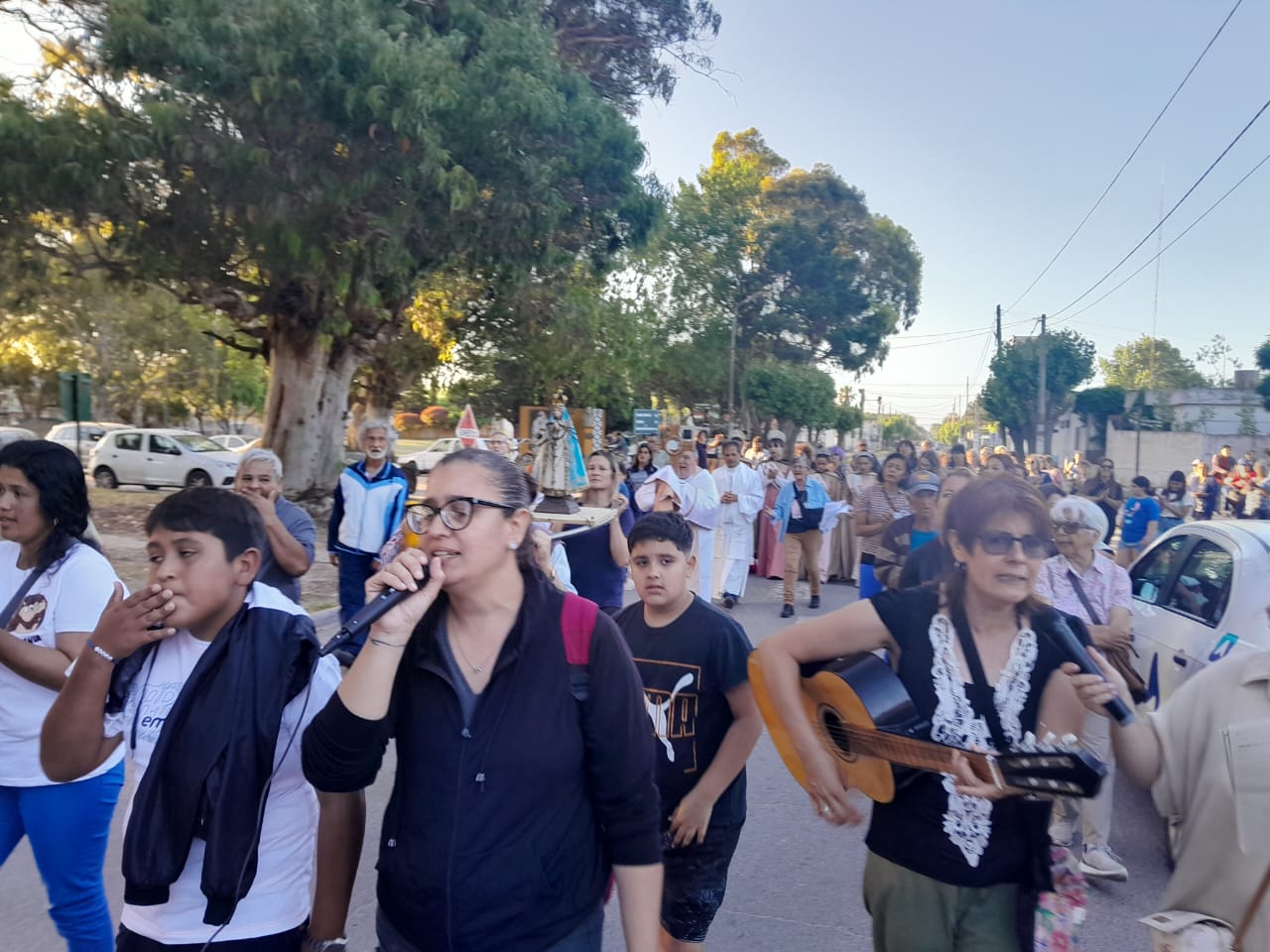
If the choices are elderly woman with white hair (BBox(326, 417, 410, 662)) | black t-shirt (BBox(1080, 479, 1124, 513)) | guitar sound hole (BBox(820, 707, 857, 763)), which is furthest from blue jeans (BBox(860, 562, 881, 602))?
black t-shirt (BBox(1080, 479, 1124, 513))

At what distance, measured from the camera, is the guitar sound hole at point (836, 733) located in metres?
2.43

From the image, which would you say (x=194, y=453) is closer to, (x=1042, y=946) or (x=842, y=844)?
(x=842, y=844)

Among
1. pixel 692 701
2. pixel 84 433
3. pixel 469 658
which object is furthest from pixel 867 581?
pixel 84 433

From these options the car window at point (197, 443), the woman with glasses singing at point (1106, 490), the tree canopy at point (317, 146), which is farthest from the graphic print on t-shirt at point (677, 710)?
the car window at point (197, 443)

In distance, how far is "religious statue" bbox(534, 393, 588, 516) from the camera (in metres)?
7.59

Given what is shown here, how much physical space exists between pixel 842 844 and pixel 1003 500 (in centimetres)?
318

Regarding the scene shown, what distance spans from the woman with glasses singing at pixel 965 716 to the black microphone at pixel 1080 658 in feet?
0.08

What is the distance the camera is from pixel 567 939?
1879mm

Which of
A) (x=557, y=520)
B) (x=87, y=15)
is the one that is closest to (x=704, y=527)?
(x=557, y=520)

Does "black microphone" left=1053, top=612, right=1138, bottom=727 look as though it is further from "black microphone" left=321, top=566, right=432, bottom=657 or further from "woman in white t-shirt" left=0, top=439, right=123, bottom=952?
"woman in white t-shirt" left=0, top=439, right=123, bottom=952

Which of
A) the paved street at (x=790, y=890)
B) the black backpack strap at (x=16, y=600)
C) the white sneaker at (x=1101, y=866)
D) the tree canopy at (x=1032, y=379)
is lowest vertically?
the paved street at (x=790, y=890)

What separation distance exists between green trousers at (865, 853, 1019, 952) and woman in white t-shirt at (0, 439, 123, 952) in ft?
7.31

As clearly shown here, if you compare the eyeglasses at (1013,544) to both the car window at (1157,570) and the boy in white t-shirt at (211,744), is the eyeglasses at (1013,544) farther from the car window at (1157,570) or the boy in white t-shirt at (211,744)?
the car window at (1157,570)

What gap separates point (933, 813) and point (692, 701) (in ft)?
2.84
